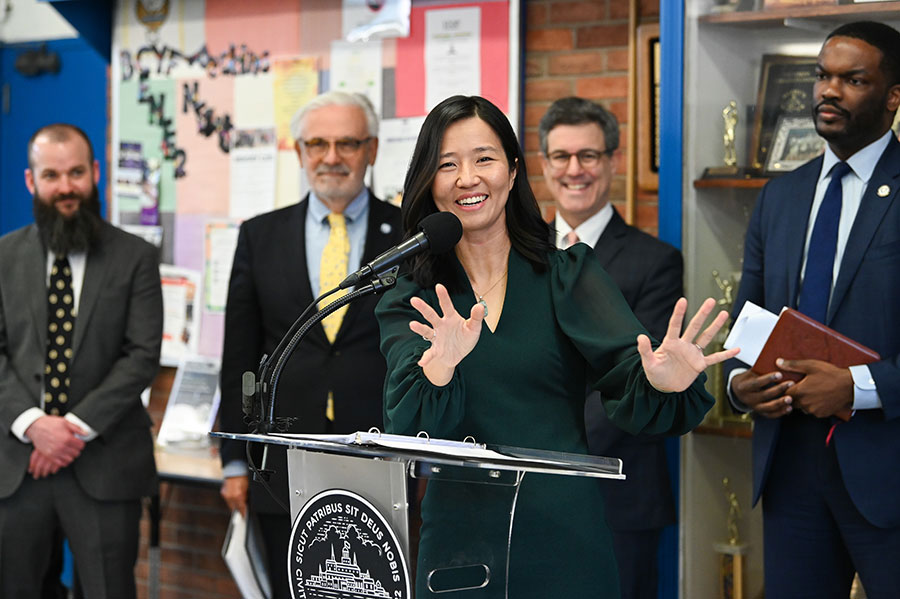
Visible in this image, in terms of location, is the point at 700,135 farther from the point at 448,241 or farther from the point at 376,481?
the point at 376,481

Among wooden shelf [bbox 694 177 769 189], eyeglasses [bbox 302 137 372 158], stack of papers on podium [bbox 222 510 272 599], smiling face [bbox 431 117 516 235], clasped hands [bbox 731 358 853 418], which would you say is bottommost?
stack of papers on podium [bbox 222 510 272 599]

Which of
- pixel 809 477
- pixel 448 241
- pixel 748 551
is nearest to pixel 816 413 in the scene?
pixel 809 477

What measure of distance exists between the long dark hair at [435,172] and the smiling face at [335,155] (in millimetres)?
1262

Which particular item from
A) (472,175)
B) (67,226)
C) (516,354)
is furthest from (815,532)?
(67,226)

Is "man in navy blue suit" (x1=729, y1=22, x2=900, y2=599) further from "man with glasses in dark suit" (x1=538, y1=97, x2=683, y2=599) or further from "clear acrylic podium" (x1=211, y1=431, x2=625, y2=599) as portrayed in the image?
"clear acrylic podium" (x1=211, y1=431, x2=625, y2=599)

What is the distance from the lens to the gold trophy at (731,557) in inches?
120

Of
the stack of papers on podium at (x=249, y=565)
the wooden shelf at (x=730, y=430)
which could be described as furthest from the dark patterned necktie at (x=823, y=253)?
the stack of papers on podium at (x=249, y=565)

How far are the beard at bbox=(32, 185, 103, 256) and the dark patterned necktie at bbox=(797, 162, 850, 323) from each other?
7.23 ft

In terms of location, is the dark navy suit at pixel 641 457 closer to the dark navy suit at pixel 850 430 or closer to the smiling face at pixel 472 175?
the dark navy suit at pixel 850 430

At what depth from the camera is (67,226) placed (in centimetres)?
339

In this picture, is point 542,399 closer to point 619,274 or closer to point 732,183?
point 619,274

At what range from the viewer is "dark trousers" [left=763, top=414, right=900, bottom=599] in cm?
246

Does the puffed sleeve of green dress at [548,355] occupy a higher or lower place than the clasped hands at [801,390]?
higher

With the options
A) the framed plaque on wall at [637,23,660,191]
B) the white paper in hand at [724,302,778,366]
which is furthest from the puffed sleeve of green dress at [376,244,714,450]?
the framed plaque on wall at [637,23,660,191]
